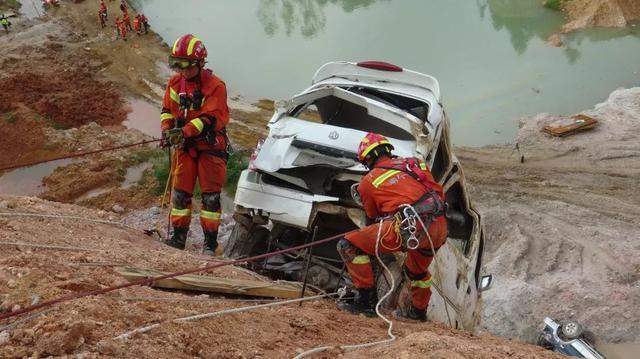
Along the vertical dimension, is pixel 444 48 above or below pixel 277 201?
above

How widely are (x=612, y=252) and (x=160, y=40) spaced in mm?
16698

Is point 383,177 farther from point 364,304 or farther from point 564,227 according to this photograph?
point 564,227

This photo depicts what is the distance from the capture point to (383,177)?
14.1 ft

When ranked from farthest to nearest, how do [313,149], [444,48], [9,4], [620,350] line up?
[9,4] < [444,48] < [620,350] < [313,149]

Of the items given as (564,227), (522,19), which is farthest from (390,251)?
(522,19)

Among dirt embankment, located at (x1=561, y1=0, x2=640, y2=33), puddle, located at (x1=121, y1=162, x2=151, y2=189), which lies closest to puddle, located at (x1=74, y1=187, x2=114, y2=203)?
puddle, located at (x1=121, y1=162, x2=151, y2=189)

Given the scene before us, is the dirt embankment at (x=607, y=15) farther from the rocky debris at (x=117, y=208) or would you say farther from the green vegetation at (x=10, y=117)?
the green vegetation at (x=10, y=117)

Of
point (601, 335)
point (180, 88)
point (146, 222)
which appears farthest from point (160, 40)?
point (601, 335)

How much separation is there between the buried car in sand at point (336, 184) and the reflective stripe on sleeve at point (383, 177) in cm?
47

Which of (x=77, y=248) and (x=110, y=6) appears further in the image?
(x=110, y=6)

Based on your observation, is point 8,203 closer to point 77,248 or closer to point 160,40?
point 77,248

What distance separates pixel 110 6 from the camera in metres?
24.1

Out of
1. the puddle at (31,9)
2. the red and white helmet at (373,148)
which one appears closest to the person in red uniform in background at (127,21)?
the puddle at (31,9)

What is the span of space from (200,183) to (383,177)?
7.40 ft
